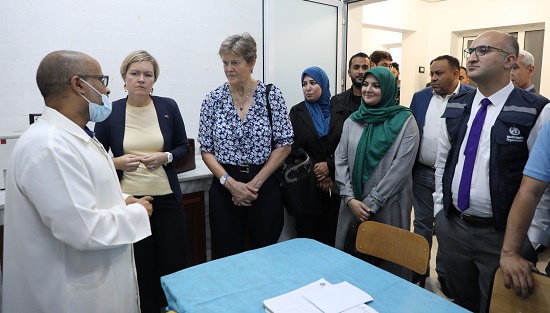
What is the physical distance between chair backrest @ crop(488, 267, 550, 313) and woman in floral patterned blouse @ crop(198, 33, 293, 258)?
1.28m

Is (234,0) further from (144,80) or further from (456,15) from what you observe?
(456,15)

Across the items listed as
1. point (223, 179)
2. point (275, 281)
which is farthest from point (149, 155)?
point (275, 281)

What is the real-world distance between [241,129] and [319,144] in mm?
677

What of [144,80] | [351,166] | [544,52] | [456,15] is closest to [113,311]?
[144,80]

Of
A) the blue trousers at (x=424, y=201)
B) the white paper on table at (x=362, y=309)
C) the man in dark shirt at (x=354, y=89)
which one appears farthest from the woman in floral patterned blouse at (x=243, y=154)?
the blue trousers at (x=424, y=201)

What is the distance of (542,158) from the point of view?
143cm

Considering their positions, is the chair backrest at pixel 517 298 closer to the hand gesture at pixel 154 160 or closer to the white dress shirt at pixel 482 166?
the white dress shirt at pixel 482 166

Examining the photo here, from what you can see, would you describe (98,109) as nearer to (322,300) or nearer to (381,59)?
(322,300)

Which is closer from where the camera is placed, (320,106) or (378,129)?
(378,129)

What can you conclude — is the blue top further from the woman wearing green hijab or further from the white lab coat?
the white lab coat

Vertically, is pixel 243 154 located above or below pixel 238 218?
above

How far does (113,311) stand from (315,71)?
205 centimetres

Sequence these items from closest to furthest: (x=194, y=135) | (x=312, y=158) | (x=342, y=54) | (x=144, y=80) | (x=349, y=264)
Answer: (x=349, y=264), (x=144, y=80), (x=312, y=158), (x=194, y=135), (x=342, y=54)

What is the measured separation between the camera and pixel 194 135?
361cm
